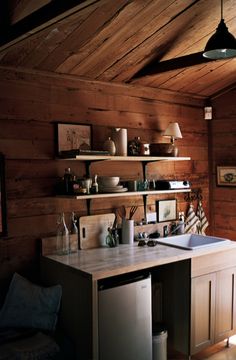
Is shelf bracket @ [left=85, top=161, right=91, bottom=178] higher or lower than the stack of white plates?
higher

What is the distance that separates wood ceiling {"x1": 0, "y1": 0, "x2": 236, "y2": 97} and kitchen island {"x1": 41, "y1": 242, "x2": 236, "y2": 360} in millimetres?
1441

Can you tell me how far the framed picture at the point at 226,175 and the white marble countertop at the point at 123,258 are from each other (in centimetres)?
93

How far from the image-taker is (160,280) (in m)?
3.23

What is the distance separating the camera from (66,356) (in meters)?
2.41

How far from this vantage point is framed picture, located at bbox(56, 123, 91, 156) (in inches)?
120

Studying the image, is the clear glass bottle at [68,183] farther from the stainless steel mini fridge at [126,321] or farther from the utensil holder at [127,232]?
the stainless steel mini fridge at [126,321]

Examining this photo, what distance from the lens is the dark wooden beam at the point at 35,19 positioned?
6.23 feet

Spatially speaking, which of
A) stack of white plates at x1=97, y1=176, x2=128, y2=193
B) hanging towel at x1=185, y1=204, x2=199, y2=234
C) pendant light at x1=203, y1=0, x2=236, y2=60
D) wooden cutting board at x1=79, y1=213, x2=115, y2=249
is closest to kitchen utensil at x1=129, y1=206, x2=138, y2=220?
wooden cutting board at x1=79, y1=213, x2=115, y2=249

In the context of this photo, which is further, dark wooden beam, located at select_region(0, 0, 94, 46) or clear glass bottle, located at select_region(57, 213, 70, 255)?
clear glass bottle, located at select_region(57, 213, 70, 255)

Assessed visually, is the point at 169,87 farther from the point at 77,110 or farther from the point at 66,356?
the point at 66,356

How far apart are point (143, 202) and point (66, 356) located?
5.31 ft

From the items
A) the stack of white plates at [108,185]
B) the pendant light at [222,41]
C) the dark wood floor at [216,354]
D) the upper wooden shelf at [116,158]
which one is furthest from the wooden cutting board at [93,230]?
the pendant light at [222,41]

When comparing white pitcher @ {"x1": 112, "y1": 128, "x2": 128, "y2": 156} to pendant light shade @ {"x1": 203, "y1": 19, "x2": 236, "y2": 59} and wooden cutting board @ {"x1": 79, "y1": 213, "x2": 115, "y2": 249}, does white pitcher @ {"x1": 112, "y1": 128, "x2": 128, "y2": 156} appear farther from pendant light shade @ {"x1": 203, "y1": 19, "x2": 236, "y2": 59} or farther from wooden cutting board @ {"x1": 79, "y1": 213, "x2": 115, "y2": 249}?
pendant light shade @ {"x1": 203, "y1": 19, "x2": 236, "y2": 59}

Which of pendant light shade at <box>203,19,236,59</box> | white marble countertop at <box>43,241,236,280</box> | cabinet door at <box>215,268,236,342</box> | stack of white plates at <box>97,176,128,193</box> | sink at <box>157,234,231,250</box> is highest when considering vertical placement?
pendant light shade at <box>203,19,236,59</box>
